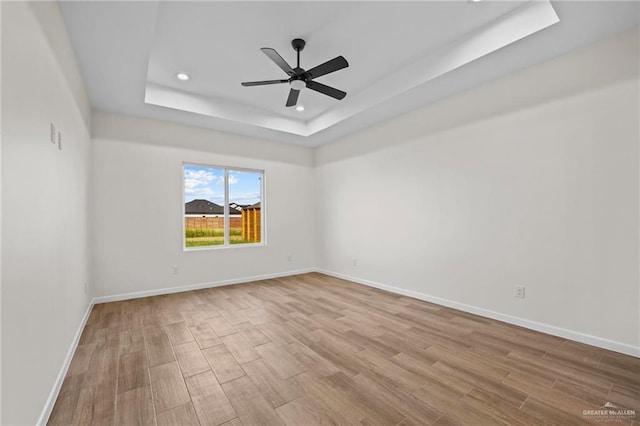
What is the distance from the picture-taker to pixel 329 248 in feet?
18.2

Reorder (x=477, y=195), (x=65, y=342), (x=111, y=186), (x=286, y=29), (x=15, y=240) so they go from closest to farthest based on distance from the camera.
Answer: (x=15, y=240) → (x=65, y=342) → (x=286, y=29) → (x=477, y=195) → (x=111, y=186)

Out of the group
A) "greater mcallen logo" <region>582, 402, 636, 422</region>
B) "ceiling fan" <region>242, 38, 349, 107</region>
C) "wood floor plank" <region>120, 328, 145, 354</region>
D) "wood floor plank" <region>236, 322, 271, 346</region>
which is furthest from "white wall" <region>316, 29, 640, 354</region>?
"wood floor plank" <region>120, 328, 145, 354</region>

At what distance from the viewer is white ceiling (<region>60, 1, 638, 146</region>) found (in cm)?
228

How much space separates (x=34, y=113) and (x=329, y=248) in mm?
4585

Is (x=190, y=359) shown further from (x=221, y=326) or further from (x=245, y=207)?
(x=245, y=207)

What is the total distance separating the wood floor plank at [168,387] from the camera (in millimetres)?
1723

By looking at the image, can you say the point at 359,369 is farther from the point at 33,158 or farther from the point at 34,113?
the point at 34,113

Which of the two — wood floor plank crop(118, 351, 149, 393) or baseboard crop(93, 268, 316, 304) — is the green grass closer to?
baseboard crop(93, 268, 316, 304)

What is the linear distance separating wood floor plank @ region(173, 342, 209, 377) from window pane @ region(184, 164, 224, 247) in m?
2.40

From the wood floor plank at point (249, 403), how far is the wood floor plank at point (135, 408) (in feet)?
1.44

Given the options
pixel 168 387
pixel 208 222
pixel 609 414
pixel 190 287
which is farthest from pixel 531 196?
pixel 190 287

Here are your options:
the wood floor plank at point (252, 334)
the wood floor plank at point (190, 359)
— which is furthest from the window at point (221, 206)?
the wood floor plank at point (190, 359)

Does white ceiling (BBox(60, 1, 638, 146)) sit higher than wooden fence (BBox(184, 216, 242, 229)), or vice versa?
white ceiling (BBox(60, 1, 638, 146))

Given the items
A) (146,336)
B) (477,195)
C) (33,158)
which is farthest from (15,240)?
(477,195)
